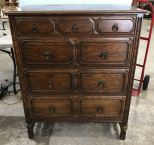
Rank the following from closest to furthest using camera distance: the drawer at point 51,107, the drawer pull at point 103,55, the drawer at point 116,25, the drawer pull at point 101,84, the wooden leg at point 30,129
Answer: the drawer at point 116,25, the drawer pull at point 103,55, the drawer pull at point 101,84, the drawer at point 51,107, the wooden leg at point 30,129

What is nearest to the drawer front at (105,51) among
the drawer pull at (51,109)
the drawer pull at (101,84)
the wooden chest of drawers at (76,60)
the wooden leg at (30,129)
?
the wooden chest of drawers at (76,60)

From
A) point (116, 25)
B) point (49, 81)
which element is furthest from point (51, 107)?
point (116, 25)

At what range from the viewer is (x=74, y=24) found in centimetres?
131

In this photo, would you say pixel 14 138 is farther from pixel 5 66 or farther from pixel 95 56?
pixel 5 66

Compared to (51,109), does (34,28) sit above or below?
above

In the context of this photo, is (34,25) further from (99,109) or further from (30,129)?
(30,129)

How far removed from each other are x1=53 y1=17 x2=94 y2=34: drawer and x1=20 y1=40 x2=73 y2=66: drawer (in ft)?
0.33

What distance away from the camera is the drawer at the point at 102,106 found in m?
1.58

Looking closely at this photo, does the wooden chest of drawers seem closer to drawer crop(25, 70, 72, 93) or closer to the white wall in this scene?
drawer crop(25, 70, 72, 93)

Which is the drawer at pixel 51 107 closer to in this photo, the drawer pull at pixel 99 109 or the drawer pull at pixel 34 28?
the drawer pull at pixel 99 109

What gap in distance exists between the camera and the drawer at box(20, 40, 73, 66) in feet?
4.55

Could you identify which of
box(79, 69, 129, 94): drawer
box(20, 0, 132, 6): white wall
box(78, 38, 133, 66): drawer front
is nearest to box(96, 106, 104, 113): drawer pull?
box(79, 69, 129, 94): drawer

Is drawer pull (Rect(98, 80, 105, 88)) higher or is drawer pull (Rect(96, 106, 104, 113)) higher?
drawer pull (Rect(98, 80, 105, 88))

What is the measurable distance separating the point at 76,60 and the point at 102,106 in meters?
A: 0.47
